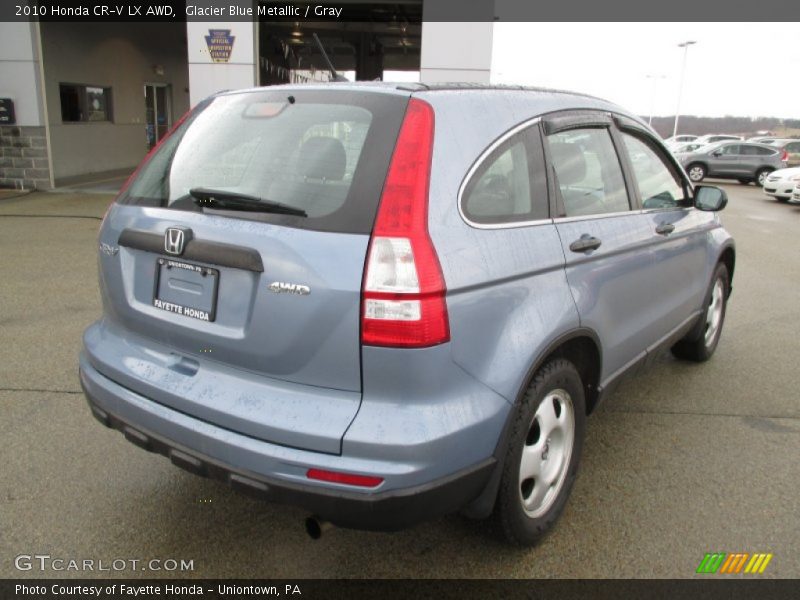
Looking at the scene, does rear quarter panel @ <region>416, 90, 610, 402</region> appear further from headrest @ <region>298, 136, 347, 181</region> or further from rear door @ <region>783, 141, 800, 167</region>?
rear door @ <region>783, 141, 800, 167</region>

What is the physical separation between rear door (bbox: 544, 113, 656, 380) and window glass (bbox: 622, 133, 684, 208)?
0.67 ft

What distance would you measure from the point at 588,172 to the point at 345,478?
1.77 meters

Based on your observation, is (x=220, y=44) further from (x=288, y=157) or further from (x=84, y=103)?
(x=288, y=157)

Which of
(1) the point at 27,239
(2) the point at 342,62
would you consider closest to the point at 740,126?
(2) the point at 342,62

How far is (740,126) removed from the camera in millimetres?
76562

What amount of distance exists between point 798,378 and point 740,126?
8403cm

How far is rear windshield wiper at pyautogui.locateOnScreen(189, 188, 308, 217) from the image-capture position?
2.11 m

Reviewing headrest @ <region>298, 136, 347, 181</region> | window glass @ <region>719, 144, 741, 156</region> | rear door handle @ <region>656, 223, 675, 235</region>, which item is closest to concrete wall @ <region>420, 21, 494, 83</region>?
rear door handle @ <region>656, 223, 675, 235</region>

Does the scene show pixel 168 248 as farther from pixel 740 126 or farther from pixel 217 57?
pixel 740 126

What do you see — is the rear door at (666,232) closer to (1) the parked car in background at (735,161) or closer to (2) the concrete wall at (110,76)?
(2) the concrete wall at (110,76)

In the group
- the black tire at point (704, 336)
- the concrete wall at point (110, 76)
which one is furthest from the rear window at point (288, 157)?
the concrete wall at point (110, 76)

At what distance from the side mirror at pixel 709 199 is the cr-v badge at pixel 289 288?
2753 millimetres

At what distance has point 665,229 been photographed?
131 inches

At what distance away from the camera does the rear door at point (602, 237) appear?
2592 millimetres
